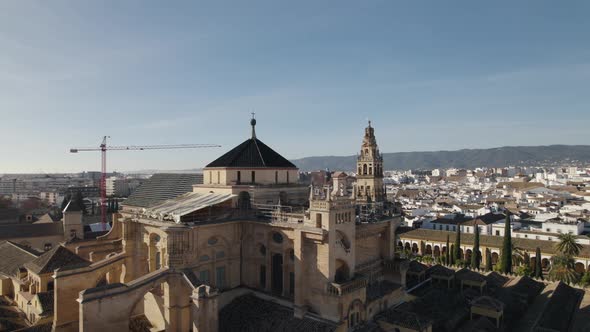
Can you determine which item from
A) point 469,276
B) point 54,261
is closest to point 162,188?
point 54,261

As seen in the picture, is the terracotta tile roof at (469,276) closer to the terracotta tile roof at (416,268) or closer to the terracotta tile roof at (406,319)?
the terracotta tile roof at (416,268)

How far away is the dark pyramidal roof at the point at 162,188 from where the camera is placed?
30.3m

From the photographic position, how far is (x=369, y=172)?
3169 centimetres

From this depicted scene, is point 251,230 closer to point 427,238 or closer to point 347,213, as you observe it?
point 347,213

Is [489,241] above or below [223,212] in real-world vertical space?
below

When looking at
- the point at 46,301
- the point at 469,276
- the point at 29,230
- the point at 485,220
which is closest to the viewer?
the point at 46,301

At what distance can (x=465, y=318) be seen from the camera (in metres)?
25.7

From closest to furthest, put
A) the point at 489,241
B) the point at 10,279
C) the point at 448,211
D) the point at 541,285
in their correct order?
the point at 10,279 < the point at 541,285 < the point at 489,241 < the point at 448,211

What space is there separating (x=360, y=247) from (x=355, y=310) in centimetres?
495

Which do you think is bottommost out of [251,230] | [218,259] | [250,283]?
[250,283]

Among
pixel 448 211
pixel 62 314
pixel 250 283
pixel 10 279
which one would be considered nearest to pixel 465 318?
pixel 250 283

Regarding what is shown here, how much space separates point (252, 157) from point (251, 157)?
70 mm

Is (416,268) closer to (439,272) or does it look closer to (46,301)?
(439,272)

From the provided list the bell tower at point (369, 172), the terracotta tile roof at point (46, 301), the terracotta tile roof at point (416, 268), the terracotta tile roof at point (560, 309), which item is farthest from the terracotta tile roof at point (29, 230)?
the terracotta tile roof at point (560, 309)
